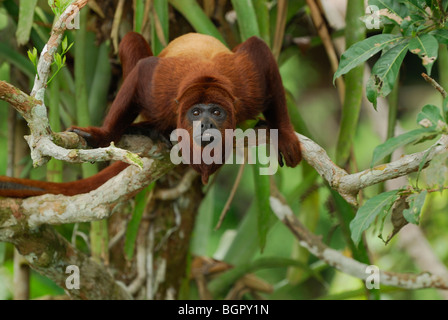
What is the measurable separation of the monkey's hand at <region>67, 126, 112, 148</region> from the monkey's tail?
0.31 meters

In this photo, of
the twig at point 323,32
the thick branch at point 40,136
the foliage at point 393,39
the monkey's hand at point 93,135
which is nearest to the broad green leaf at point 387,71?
the foliage at point 393,39

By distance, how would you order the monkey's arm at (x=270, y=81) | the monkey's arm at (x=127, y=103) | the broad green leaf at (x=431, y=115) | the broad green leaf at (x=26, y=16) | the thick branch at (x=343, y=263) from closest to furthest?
1. the broad green leaf at (x=431, y=115)
2. the monkey's arm at (x=127, y=103)
3. the monkey's arm at (x=270, y=81)
4. the broad green leaf at (x=26, y=16)
5. the thick branch at (x=343, y=263)

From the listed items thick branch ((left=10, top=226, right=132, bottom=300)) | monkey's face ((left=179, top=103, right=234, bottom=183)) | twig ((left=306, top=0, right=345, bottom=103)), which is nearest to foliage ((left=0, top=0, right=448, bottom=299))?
twig ((left=306, top=0, right=345, bottom=103))

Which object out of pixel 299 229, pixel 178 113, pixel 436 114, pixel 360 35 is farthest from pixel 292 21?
pixel 436 114

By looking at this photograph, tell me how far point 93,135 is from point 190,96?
1.22 ft

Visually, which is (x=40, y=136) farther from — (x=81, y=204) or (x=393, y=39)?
(x=393, y=39)

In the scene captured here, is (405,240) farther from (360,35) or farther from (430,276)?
(360,35)

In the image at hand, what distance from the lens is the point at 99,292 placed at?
91.6 inches

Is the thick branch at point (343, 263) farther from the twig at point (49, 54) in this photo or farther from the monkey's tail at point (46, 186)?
the twig at point (49, 54)

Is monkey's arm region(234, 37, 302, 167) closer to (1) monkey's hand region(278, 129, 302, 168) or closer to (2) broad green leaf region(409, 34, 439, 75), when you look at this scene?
(1) monkey's hand region(278, 129, 302, 168)

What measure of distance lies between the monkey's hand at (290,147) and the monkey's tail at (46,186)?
678 millimetres

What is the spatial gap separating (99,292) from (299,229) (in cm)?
100

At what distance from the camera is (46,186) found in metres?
2.11

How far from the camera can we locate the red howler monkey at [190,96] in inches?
78.3
